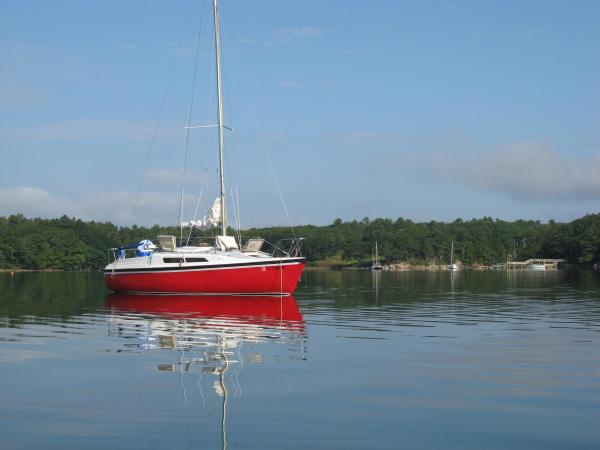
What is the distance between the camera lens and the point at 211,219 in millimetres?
43906

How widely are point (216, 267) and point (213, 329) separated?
51.4 feet

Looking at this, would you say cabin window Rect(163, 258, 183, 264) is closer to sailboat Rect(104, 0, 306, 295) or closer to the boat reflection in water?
sailboat Rect(104, 0, 306, 295)

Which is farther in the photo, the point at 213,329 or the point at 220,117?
the point at 220,117

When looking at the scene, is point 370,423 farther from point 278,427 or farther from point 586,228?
point 586,228

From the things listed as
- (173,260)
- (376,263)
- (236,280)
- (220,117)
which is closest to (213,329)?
(236,280)

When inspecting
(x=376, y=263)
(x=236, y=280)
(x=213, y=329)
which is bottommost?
(x=213, y=329)

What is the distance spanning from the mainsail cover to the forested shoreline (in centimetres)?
7723

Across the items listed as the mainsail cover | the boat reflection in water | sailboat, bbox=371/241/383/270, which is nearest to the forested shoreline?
sailboat, bbox=371/241/383/270

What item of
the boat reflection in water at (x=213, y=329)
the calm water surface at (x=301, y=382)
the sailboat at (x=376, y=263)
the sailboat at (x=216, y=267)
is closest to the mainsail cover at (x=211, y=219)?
the sailboat at (x=216, y=267)

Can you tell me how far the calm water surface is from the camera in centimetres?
1090

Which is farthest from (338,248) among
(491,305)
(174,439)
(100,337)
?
(174,439)

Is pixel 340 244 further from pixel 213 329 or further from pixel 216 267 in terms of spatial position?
pixel 213 329

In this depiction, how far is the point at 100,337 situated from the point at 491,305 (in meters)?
20.4

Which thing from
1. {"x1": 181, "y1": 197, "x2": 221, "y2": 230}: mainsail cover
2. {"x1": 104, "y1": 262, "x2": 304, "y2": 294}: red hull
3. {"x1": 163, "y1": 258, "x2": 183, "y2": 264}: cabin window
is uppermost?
{"x1": 181, "y1": 197, "x2": 221, "y2": 230}: mainsail cover
